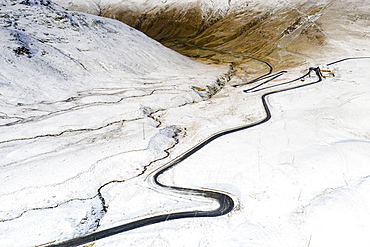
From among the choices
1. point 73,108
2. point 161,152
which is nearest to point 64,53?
point 73,108

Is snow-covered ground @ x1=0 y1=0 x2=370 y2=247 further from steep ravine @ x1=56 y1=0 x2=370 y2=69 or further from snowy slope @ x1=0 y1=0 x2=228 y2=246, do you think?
steep ravine @ x1=56 y1=0 x2=370 y2=69

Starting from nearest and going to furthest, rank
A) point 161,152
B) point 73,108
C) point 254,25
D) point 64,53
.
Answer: point 161,152, point 73,108, point 64,53, point 254,25

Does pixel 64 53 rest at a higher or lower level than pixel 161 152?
higher

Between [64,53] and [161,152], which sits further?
[64,53]

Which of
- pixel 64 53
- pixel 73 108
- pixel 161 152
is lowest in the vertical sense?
pixel 161 152

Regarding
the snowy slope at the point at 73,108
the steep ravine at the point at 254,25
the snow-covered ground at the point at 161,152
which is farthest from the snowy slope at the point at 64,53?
the steep ravine at the point at 254,25

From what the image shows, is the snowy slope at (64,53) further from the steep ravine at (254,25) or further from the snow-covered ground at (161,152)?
the steep ravine at (254,25)

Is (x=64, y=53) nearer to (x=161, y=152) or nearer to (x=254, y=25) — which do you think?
(x=161, y=152)

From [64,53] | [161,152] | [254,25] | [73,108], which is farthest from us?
[254,25]

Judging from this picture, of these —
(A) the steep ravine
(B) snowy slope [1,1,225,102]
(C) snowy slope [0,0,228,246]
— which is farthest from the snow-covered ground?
(A) the steep ravine
